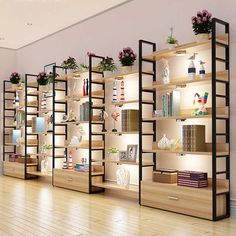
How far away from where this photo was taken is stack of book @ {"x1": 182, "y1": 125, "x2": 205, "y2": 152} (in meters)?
4.48

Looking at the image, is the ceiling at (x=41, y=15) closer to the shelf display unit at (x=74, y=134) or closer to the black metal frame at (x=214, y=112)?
the shelf display unit at (x=74, y=134)

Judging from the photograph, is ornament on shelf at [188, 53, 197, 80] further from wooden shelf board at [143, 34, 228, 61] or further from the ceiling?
the ceiling

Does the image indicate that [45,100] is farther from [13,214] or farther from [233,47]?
[233,47]

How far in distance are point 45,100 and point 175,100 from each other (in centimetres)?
387

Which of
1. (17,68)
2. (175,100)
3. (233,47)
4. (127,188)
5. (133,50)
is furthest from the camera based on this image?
(17,68)

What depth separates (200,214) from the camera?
4312 millimetres

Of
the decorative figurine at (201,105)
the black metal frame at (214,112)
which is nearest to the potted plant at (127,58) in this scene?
the decorative figurine at (201,105)

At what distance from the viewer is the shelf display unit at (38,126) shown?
7.67m

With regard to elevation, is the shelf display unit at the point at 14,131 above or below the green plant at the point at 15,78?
below

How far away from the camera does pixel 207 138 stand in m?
4.76

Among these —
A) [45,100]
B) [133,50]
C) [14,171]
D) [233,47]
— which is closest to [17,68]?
[45,100]

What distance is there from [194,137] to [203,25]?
1367mm

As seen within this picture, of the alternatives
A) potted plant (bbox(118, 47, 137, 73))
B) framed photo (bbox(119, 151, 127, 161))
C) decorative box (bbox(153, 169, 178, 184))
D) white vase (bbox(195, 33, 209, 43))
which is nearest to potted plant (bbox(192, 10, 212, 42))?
white vase (bbox(195, 33, 209, 43))

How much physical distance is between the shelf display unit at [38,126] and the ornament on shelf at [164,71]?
292cm
